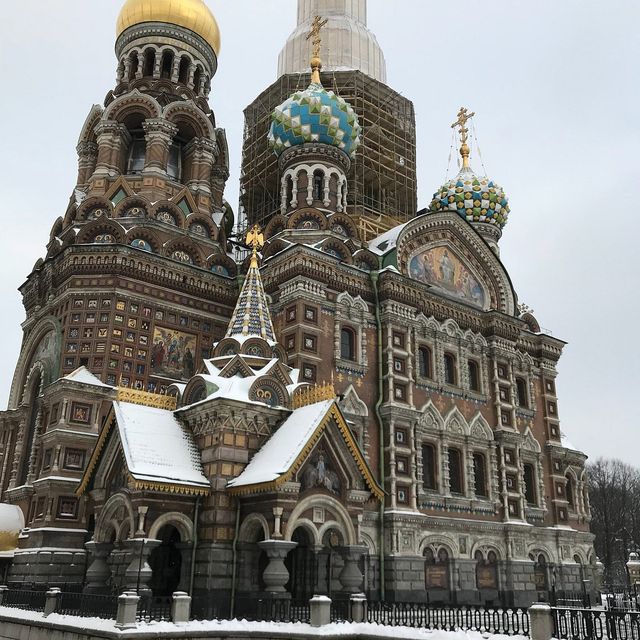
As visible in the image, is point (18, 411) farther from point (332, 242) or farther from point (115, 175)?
point (332, 242)

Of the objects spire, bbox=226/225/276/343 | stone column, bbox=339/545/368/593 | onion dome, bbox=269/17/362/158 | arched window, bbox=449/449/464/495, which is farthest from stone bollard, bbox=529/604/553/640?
onion dome, bbox=269/17/362/158

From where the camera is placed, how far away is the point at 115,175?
76.6 feet

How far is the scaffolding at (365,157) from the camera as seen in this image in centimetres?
2911

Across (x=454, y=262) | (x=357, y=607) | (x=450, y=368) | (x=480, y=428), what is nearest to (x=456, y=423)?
(x=480, y=428)

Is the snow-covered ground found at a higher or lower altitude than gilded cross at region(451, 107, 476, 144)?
lower

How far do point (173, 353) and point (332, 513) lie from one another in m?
8.15

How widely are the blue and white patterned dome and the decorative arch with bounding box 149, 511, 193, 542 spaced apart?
15.3 metres

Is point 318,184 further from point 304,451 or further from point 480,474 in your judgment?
point 304,451

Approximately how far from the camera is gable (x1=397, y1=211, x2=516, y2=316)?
78.0 feet

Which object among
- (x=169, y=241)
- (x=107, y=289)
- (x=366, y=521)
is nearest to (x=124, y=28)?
(x=169, y=241)

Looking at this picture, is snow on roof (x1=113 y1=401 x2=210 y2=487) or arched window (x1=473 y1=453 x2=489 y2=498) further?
arched window (x1=473 y1=453 x2=489 y2=498)

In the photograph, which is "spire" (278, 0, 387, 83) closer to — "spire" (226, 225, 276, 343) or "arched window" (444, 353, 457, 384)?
"arched window" (444, 353, 457, 384)

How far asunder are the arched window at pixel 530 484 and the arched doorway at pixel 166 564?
44.4 feet

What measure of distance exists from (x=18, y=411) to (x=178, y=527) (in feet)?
29.8
